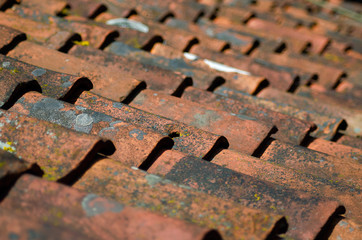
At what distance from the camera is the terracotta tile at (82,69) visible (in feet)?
8.91

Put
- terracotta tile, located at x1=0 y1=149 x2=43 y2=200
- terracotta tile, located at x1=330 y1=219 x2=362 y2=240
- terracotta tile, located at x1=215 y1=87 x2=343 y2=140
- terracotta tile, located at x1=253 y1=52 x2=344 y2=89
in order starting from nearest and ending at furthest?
terracotta tile, located at x1=0 y1=149 x2=43 y2=200
terracotta tile, located at x1=330 y1=219 x2=362 y2=240
terracotta tile, located at x1=215 y1=87 x2=343 y2=140
terracotta tile, located at x1=253 y1=52 x2=344 y2=89

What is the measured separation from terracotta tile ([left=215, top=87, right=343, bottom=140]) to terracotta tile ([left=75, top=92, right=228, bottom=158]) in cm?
77

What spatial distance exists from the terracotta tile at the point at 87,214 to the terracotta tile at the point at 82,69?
1114 mm

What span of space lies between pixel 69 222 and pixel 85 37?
212 cm

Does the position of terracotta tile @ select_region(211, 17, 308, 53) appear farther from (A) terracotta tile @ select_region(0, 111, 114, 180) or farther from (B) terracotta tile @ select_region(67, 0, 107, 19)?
(A) terracotta tile @ select_region(0, 111, 114, 180)

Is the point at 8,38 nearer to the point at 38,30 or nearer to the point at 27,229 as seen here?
the point at 38,30

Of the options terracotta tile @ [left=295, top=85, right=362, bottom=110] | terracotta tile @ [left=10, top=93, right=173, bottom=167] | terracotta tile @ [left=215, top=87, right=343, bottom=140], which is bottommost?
terracotta tile @ [left=10, top=93, right=173, bottom=167]

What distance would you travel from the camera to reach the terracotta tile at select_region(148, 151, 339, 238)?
6.19 feet

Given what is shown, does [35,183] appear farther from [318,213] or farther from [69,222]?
[318,213]

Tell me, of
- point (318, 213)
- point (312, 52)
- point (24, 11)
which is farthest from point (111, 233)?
point (312, 52)

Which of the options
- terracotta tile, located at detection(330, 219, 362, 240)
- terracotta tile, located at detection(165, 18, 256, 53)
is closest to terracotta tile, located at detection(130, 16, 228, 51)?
terracotta tile, located at detection(165, 18, 256, 53)

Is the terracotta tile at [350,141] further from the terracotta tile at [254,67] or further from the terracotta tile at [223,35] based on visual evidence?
the terracotta tile at [223,35]

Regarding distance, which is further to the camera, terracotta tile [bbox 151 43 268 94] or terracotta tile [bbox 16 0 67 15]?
terracotta tile [bbox 16 0 67 15]

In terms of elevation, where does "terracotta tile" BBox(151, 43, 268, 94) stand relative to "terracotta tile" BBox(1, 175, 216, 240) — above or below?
above
